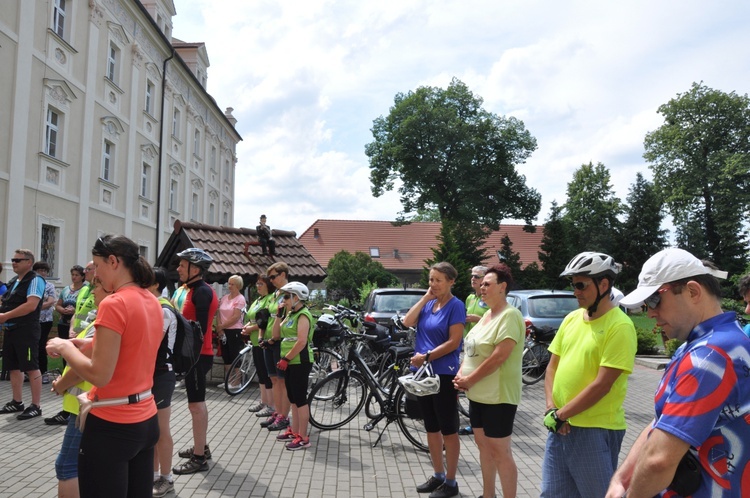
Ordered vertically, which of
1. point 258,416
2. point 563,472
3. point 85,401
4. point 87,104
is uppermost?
point 87,104

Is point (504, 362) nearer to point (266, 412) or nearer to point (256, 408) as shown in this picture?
point (266, 412)

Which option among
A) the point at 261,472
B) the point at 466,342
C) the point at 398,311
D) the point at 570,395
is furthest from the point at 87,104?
the point at 570,395

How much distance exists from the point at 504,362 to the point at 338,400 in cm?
350

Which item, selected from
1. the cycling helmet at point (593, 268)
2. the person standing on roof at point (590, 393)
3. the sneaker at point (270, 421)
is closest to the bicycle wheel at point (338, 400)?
the sneaker at point (270, 421)

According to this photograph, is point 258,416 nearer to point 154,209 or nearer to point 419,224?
point 154,209

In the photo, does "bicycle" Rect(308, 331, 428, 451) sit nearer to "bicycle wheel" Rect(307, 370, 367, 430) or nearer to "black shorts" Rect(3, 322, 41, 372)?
"bicycle wheel" Rect(307, 370, 367, 430)

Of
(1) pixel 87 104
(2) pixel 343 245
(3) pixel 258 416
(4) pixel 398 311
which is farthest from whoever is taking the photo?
(2) pixel 343 245

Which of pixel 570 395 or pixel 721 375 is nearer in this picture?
pixel 721 375

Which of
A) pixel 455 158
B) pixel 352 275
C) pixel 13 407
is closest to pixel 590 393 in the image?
pixel 13 407

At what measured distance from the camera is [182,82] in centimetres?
2905

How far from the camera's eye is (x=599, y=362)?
10.6 ft

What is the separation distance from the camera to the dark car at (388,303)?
13055 mm

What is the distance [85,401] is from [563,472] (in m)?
2.44

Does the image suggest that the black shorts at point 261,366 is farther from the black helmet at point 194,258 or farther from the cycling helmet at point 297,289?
the black helmet at point 194,258
